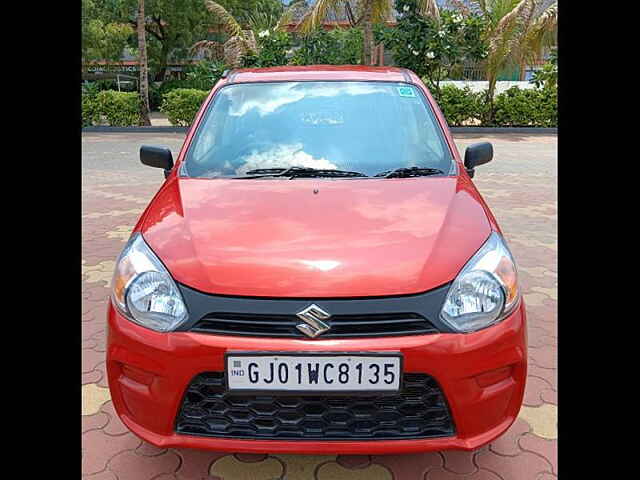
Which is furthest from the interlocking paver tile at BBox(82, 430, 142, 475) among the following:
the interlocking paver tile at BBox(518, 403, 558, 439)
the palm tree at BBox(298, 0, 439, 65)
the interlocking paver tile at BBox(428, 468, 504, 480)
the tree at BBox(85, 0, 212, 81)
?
the tree at BBox(85, 0, 212, 81)

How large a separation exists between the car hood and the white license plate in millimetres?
212

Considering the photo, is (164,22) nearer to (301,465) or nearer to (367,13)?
(367,13)

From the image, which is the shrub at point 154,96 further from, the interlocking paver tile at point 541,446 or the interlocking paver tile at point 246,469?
the interlocking paver tile at point 541,446

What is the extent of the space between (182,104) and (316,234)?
15305 millimetres

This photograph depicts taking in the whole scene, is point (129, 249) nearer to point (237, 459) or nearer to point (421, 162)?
point (237, 459)

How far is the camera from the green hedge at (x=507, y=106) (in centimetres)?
1609

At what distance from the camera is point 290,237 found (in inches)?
85.1

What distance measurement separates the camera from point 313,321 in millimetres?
1870

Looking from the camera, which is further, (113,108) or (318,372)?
(113,108)

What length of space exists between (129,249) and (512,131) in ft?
50.0

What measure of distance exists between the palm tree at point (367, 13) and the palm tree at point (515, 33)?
1882 mm

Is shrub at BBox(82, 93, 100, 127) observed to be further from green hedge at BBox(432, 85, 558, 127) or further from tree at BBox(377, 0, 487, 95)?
green hedge at BBox(432, 85, 558, 127)

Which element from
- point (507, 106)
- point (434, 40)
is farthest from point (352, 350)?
point (507, 106)

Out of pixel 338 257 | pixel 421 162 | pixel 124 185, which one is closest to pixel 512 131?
pixel 124 185
